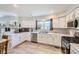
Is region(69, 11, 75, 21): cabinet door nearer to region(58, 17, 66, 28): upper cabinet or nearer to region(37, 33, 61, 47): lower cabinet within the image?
region(58, 17, 66, 28): upper cabinet

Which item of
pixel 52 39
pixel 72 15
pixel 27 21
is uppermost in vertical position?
pixel 72 15

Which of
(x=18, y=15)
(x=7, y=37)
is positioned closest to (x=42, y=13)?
(x=18, y=15)

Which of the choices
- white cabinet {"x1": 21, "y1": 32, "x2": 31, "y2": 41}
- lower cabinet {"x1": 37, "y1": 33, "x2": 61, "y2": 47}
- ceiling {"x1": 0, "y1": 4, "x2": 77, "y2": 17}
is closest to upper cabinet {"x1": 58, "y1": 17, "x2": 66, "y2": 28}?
lower cabinet {"x1": 37, "y1": 33, "x2": 61, "y2": 47}

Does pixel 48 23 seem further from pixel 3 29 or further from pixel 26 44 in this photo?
pixel 3 29

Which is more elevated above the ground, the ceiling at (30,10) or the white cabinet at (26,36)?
the ceiling at (30,10)

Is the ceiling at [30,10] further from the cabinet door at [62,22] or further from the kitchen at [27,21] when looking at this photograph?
the cabinet door at [62,22]

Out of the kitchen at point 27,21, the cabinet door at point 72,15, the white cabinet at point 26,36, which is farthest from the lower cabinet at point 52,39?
the cabinet door at point 72,15

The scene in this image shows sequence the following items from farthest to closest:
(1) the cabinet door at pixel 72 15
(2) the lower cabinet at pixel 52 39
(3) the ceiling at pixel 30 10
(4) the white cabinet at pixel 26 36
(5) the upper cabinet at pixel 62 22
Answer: (2) the lower cabinet at pixel 52 39, (5) the upper cabinet at pixel 62 22, (1) the cabinet door at pixel 72 15, (4) the white cabinet at pixel 26 36, (3) the ceiling at pixel 30 10

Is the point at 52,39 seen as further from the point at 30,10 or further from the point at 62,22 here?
the point at 30,10

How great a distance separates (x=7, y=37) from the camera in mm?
2740

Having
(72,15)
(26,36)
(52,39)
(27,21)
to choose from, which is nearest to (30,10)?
(27,21)

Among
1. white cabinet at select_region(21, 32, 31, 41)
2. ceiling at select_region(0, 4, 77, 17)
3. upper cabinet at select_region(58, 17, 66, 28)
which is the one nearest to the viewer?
ceiling at select_region(0, 4, 77, 17)

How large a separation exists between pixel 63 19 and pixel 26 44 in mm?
1614
